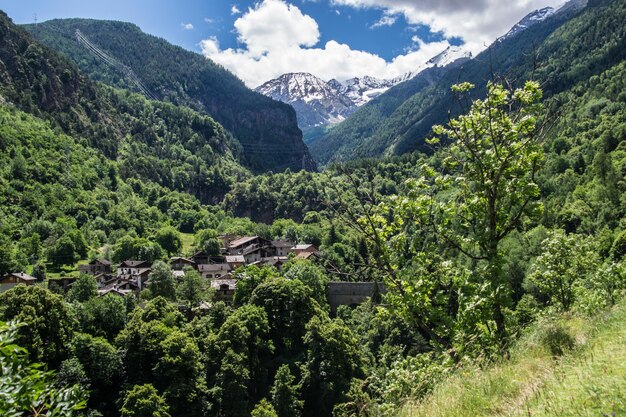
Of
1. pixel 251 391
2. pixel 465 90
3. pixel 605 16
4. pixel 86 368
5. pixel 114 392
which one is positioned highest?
pixel 605 16

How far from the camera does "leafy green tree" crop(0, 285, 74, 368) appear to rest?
36.8m

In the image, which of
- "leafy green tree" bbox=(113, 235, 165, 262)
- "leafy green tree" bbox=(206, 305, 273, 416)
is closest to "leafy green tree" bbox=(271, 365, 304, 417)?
"leafy green tree" bbox=(206, 305, 273, 416)

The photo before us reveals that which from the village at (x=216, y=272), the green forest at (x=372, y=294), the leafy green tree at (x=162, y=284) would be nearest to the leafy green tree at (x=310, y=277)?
the green forest at (x=372, y=294)

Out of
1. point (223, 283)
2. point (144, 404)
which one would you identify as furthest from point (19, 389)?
point (223, 283)

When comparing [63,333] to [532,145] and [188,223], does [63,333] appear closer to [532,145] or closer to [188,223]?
[532,145]

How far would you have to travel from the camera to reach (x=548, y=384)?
6707 millimetres

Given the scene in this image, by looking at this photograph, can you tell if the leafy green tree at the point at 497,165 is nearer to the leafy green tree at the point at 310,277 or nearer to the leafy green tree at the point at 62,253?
the leafy green tree at the point at 310,277

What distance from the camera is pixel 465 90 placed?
37.7 feet

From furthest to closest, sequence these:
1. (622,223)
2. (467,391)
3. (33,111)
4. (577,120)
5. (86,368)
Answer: (33,111), (577,120), (622,223), (86,368), (467,391)

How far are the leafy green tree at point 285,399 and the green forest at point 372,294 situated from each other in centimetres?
11

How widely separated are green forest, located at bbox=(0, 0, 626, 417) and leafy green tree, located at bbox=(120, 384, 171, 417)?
0.14 m

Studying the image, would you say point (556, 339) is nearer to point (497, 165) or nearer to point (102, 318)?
point (497, 165)

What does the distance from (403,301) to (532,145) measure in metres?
4.70

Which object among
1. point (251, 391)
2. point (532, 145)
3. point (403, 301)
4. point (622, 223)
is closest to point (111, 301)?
point (251, 391)
